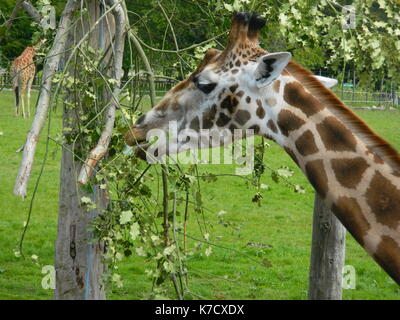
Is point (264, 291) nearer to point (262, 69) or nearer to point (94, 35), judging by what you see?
point (94, 35)

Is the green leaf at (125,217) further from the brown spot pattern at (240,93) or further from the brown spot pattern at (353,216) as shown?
the brown spot pattern at (353,216)

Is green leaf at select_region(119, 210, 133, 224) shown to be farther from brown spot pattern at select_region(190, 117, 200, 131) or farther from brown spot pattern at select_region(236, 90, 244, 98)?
brown spot pattern at select_region(236, 90, 244, 98)

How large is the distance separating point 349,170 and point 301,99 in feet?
1.48

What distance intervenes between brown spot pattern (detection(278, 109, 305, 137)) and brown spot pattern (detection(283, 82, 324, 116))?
0.05 metres

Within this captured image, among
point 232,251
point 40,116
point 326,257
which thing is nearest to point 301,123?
point 40,116

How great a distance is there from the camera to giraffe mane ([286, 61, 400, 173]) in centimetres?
376

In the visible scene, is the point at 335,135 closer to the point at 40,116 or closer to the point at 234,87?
the point at 234,87

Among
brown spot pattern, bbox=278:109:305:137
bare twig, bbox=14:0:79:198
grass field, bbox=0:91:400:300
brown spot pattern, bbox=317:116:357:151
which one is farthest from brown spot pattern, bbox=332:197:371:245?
grass field, bbox=0:91:400:300

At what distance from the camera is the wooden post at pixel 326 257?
6.49 m

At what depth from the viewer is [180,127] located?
4254mm

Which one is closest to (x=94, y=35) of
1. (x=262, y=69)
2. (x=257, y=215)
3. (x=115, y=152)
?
(x=115, y=152)

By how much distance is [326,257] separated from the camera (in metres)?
6.57

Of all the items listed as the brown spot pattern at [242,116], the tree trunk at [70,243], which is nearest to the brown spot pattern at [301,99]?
the brown spot pattern at [242,116]
